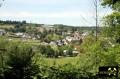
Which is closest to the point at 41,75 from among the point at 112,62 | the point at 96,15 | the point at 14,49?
the point at 14,49

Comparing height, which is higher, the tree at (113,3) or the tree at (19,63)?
the tree at (113,3)

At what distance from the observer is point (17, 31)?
150m

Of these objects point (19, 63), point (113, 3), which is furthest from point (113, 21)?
point (19, 63)

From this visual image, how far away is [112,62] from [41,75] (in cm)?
612

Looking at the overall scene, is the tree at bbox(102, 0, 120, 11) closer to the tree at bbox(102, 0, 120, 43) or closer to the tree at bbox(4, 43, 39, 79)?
the tree at bbox(102, 0, 120, 43)

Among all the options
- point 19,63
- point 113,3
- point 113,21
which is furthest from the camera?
point 113,21

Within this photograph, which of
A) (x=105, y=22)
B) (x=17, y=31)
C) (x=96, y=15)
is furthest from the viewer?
(x=17, y=31)

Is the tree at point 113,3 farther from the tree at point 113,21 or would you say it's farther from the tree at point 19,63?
the tree at point 19,63

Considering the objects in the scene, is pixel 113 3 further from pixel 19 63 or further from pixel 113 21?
pixel 19 63

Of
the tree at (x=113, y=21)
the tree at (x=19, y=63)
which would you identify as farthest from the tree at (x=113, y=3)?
the tree at (x=19, y=63)

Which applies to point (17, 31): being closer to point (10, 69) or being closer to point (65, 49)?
point (65, 49)

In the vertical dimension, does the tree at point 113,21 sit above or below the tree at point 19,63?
above

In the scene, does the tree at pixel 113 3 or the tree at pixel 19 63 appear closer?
the tree at pixel 19 63

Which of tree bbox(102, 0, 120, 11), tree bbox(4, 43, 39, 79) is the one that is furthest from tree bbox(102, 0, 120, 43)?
tree bbox(4, 43, 39, 79)
